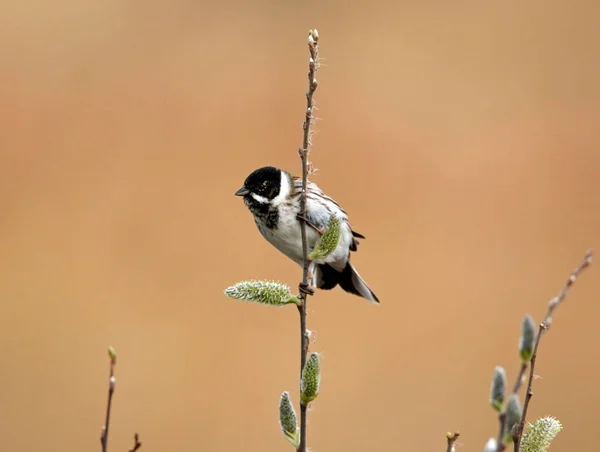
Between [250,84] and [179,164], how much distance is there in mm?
831

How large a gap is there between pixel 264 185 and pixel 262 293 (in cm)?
102

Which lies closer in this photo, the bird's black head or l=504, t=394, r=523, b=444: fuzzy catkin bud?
l=504, t=394, r=523, b=444: fuzzy catkin bud

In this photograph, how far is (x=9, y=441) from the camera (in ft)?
12.2

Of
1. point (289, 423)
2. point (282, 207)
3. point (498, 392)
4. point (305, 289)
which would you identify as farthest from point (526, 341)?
point (282, 207)

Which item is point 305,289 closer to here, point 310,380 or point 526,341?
point 310,380

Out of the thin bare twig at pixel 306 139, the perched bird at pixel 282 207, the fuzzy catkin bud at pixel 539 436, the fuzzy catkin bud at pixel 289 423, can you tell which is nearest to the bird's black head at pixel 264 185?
the perched bird at pixel 282 207

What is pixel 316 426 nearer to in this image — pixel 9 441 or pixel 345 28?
pixel 9 441

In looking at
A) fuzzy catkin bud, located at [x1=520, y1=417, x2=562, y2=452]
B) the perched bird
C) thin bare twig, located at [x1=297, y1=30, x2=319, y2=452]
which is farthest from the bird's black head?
fuzzy catkin bud, located at [x1=520, y1=417, x2=562, y2=452]

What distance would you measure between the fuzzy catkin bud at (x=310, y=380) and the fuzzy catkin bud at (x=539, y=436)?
0.23 m

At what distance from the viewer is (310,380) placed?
874 mm

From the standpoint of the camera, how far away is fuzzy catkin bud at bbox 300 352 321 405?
874 millimetres

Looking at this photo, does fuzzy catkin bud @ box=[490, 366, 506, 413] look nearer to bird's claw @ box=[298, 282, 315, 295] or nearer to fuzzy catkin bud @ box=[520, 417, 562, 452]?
fuzzy catkin bud @ box=[520, 417, 562, 452]

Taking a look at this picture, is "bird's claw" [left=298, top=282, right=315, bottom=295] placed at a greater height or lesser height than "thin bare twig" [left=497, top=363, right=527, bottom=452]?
greater

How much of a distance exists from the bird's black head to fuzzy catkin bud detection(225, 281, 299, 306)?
101 centimetres
